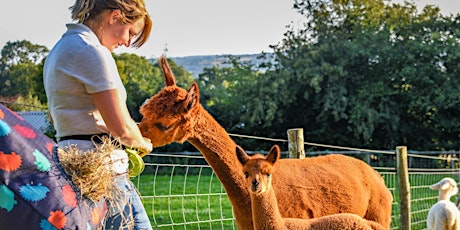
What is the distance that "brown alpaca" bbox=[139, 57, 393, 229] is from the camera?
5.27m

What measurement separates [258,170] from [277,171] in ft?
1.74

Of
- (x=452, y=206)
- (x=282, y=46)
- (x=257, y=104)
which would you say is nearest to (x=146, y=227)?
(x=452, y=206)

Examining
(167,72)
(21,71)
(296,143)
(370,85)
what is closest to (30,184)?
(167,72)

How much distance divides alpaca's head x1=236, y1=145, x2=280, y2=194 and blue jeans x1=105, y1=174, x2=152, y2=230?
231 centimetres

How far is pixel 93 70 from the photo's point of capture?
2.91m

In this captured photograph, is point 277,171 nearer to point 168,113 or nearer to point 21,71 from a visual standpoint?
point 168,113

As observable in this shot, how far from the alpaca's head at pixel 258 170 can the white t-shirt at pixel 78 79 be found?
98.6 inches

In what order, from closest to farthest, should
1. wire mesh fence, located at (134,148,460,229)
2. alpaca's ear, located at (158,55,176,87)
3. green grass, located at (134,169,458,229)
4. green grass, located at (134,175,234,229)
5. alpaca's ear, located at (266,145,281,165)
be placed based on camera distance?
alpaca's ear, located at (158,55,176,87), alpaca's ear, located at (266,145,281,165), wire mesh fence, located at (134,148,460,229), green grass, located at (134,169,458,229), green grass, located at (134,175,234,229)

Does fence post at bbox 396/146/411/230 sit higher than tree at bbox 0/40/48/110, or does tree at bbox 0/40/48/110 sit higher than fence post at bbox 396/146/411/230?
tree at bbox 0/40/48/110

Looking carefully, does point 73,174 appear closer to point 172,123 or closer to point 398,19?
point 172,123

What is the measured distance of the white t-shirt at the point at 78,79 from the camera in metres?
2.92

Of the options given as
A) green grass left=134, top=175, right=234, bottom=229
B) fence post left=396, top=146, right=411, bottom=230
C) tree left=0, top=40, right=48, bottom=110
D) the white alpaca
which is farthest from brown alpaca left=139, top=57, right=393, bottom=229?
tree left=0, top=40, right=48, bottom=110

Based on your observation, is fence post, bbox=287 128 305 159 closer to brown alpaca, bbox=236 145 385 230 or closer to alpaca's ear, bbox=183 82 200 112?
brown alpaca, bbox=236 145 385 230

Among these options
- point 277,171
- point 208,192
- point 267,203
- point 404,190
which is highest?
point 277,171
